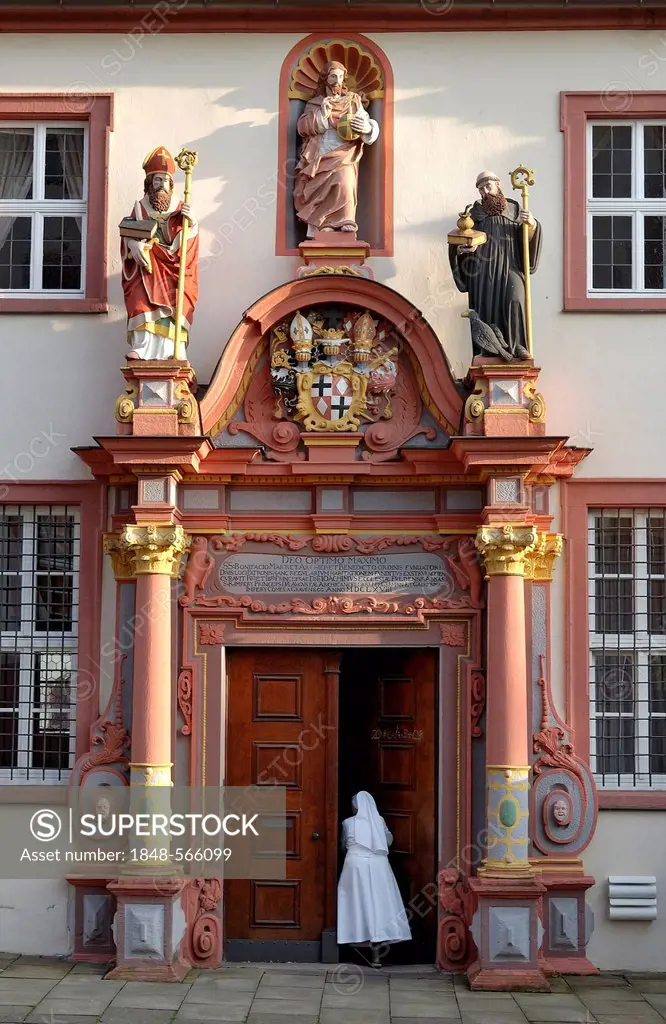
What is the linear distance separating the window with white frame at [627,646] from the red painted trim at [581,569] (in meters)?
0.13

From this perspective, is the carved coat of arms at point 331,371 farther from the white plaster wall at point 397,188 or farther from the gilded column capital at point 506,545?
the gilded column capital at point 506,545

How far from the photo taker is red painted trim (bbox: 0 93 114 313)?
462 inches

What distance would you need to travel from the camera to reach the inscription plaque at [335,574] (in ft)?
36.8

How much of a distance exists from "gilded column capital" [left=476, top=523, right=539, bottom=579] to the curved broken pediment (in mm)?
893

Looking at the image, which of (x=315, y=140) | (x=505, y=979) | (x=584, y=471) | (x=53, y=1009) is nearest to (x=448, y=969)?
(x=505, y=979)

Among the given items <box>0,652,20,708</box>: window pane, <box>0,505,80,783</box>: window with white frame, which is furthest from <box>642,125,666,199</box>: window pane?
<box>0,652,20,708</box>: window pane

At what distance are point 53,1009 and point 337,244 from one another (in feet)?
19.3

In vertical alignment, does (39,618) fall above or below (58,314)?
below

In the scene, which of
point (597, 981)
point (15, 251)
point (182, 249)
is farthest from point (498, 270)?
point (597, 981)

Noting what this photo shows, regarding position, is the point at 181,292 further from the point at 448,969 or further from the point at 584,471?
the point at 448,969

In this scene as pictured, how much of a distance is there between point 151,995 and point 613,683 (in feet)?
13.7

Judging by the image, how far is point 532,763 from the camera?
11109 millimetres

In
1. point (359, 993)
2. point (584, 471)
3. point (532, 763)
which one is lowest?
point (359, 993)

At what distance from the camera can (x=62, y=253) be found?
12.1 metres
